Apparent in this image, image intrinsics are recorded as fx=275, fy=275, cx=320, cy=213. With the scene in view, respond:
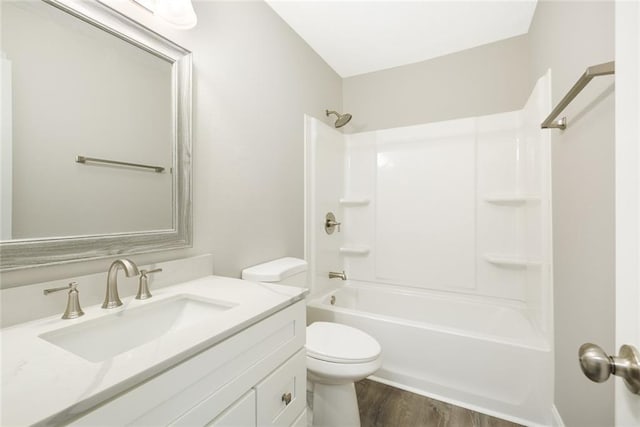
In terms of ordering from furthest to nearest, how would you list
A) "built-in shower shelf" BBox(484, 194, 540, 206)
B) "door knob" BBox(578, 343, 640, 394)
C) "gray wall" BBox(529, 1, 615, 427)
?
"built-in shower shelf" BBox(484, 194, 540, 206), "gray wall" BBox(529, 1, 615, 427), "door knob" BBox(578, 343, 640, 394)

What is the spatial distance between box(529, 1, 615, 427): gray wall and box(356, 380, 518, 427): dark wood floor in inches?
16.6

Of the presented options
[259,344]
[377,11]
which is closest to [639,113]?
[259,344]

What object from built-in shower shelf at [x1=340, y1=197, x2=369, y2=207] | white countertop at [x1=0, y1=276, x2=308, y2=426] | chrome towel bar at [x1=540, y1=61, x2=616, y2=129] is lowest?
white countertop at [x1=0, y1=276, x2=308, y2=426]

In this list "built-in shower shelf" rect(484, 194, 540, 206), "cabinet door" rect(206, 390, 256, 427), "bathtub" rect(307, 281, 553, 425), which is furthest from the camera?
"built-in shower shelf" rect(484, 194, 540, 206)

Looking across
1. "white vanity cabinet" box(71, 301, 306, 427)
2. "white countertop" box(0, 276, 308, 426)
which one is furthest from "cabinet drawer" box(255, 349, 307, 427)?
"white countertop" box(0, 276, 308, 426)

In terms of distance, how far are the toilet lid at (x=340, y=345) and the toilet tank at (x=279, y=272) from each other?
30 cm

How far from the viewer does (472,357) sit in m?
1.58

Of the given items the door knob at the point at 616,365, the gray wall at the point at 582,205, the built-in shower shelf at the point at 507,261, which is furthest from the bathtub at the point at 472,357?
the door knob at the point at 616,365

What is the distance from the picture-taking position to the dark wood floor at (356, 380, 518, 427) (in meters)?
1.49

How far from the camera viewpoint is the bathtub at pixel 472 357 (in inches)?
58.1

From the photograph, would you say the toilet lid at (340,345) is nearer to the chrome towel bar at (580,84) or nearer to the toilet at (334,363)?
the toilet at (334,363)

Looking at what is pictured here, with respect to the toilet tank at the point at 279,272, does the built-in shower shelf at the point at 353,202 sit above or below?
above

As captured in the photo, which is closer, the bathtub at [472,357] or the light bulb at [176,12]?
the light bulb at [176,12]

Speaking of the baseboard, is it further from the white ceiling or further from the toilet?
the white ceiling
